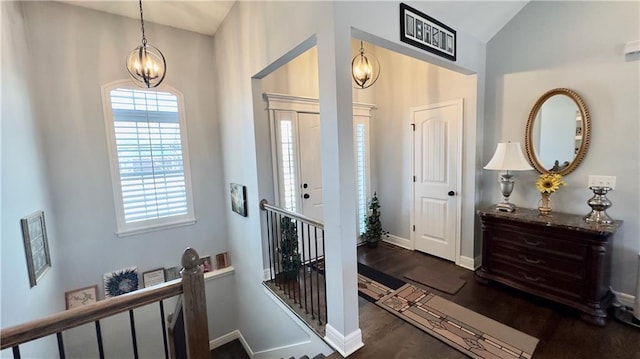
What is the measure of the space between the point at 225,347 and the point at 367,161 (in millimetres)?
3401

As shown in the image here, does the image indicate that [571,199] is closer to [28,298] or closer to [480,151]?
[480,151]

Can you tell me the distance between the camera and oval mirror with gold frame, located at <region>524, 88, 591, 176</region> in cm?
245

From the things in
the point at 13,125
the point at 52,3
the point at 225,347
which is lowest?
the point at 225,347

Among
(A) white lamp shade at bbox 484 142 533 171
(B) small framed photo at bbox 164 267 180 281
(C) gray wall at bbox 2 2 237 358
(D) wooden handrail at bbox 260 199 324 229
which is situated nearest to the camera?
(D) wooden handrail at bbox 260 199 324 229

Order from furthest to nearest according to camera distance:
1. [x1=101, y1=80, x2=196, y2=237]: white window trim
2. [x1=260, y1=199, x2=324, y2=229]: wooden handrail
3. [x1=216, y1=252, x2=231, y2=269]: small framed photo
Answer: [x1=216, y1=252, x2=231, y2=269]: small framed photo < [x1=101, y1=80, x2=196, y2=237]: white window trim < [x1=260, y1=199, x2=324, y2=229]: wooden handrail

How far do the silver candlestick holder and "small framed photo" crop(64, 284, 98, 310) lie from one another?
17.0ft

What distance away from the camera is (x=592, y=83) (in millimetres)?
2379

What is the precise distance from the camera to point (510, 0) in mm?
2615

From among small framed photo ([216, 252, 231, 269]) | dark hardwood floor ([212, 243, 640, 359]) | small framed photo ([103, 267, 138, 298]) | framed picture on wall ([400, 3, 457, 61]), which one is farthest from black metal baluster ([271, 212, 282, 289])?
framed picture on wall ([400, 3, 457, 61])

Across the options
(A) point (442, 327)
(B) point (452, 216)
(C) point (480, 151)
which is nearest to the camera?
(A) point (442, 327)

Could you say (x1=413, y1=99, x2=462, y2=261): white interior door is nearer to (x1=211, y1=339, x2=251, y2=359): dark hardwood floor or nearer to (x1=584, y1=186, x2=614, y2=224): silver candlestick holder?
(x1=584, y1=186, x2=614, y2=224): silver candlestick holder

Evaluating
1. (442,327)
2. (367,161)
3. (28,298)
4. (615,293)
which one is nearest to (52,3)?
(28,298)

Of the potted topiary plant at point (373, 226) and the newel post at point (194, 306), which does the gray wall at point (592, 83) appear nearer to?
the potted topiary plant at point (373, 226)

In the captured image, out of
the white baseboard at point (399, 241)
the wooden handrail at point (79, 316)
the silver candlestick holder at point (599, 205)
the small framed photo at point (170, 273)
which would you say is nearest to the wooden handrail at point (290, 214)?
the wooden handrail at point (79, 316)
